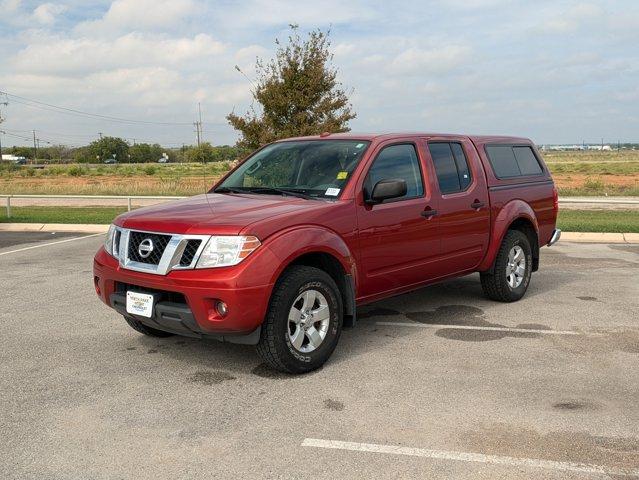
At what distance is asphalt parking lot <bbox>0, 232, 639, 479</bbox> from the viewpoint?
3.31 metres

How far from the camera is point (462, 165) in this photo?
6359 millimetres

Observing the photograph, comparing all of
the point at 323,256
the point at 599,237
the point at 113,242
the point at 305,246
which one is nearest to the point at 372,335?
the point at 323,256

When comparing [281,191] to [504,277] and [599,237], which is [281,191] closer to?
[504,277]

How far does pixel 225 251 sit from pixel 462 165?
3.08 meters

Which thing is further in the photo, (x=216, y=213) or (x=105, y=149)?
(x=105, y=149)

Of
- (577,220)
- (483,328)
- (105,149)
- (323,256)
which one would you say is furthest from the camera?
(105,149)

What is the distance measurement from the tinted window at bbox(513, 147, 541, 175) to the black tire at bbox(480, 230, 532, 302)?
81 centimetres

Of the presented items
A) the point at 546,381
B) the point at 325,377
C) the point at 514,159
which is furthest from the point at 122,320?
the point at 514,159

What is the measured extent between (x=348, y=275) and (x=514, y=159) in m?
3.28

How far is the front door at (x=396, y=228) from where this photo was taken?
516 centimetres

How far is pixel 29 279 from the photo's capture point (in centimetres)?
862

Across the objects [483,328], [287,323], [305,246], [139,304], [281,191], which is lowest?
[483,328]

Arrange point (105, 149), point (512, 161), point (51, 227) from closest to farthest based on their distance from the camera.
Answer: point (512, 161) < point (51, 227) < point (105, 149)

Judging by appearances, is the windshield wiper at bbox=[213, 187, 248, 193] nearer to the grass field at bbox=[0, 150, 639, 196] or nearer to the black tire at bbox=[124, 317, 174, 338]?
the black tire at bbox=[124, 317, 174, 338]
